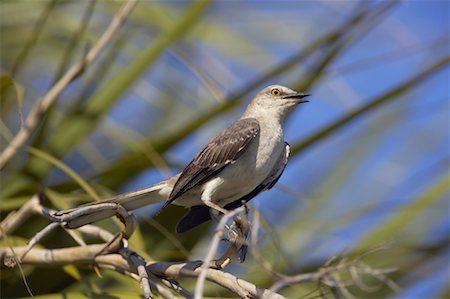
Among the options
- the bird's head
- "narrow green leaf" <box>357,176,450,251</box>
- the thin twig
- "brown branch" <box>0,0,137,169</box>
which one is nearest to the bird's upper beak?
the bird's head

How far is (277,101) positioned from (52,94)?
3.56 feet

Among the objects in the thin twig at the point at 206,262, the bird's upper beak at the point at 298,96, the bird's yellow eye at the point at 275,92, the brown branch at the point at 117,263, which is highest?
the bird's yellow eye at the point at 275,92

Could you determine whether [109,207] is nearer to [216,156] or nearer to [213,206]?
[213,206]

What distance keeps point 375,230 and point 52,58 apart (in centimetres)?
249

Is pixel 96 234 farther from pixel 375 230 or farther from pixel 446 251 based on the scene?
pixel 446 251

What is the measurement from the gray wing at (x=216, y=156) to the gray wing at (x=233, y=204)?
0.39ft

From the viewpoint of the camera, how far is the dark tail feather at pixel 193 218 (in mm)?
3584

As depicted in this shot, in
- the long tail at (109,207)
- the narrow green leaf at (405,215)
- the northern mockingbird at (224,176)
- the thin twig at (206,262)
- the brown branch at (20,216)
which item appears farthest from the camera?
the narrow green leaf at (405,215)

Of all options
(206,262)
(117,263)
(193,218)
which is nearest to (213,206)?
(193,218)

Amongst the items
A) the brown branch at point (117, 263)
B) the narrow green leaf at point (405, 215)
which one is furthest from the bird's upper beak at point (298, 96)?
the brown branch at point (117, 263)

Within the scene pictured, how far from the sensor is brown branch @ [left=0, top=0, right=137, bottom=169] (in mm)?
3545

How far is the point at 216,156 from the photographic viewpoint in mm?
3701

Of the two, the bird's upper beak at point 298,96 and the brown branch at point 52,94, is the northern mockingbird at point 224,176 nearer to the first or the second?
the bird's upper beak at point 298,96

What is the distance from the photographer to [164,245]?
152 inches
